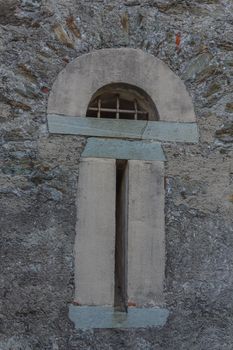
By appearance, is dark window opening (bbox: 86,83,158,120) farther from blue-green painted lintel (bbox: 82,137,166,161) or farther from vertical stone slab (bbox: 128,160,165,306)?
vertical stone slab (bbox: 128,160,165,306)

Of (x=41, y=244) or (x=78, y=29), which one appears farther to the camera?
(x=78, y=29)

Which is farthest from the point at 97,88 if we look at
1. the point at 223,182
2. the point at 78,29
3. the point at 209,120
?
the point at 223,182

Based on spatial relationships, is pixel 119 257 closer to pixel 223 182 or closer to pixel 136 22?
pixel 223 182

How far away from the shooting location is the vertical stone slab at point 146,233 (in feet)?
12.2

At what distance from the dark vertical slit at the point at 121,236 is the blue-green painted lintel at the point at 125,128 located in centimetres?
22

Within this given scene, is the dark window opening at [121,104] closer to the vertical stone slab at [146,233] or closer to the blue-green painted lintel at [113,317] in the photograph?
the vertical stone slab at [146,233]

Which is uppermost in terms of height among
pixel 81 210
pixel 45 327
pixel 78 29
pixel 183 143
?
pixel 78 29

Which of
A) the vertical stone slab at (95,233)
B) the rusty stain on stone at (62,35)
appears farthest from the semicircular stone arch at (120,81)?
the vertical stone slab at (95,233)

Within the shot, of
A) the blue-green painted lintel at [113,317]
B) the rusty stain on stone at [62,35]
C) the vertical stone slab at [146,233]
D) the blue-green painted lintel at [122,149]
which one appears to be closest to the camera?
the blue-green painted lintel at [113,317]

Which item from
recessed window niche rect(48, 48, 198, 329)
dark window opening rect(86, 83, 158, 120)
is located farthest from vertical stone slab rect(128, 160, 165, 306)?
dark window opening rect(86, 83, 158, 120)

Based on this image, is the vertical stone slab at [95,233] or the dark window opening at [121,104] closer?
→ the vertical stone slab at [95,233]

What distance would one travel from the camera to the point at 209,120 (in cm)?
406

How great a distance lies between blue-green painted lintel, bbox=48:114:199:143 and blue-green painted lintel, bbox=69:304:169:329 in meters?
1.16

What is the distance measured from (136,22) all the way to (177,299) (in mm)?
1991
